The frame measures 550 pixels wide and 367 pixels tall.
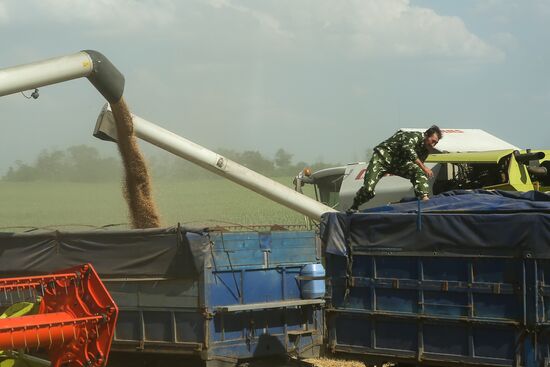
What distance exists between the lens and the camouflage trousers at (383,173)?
11.0 m

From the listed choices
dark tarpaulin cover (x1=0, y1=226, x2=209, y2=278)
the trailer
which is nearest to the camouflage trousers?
the trailer

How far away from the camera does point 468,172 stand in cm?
1305

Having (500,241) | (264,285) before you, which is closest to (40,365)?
(264,285)

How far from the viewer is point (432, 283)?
797 cm

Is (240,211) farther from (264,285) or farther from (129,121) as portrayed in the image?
(264,285)

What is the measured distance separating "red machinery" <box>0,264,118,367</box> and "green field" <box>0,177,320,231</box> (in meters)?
23.3

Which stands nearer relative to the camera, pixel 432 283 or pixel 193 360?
pixel 432 283

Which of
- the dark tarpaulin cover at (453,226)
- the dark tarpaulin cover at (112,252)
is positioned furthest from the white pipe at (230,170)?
the dark tarpaulin cover at (453,226)

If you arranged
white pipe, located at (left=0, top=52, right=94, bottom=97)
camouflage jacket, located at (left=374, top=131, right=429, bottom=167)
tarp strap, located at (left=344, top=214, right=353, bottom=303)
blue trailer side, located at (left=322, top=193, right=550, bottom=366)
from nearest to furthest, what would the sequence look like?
blue trailer side, located at (left=322, top=193, right=550, bottom=366), tarp strap, located at (left=344, top=214, right=353, bottom=303), camouflage jacket, located at (left=374, top=131, right=429, bottom=167), white pipe, located at (left=0, top=52, right=94, bottom=97)

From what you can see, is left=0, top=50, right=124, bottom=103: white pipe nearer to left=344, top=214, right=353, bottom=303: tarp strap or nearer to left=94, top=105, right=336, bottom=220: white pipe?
left=94, top=105, right=336, bottom=220: white pipe

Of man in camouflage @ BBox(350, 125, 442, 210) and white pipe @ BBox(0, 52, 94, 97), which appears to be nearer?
man in camouflage @ BBox(350, 125, 442, 210)

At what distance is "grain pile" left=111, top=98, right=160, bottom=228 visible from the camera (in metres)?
14.8

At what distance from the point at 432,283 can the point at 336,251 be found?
3.36 ft

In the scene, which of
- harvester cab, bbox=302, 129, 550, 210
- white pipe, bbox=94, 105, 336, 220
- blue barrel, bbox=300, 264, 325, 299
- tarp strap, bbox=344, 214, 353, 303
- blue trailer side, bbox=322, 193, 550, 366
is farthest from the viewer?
white pipe, bbox=94, 105, 336, 220
